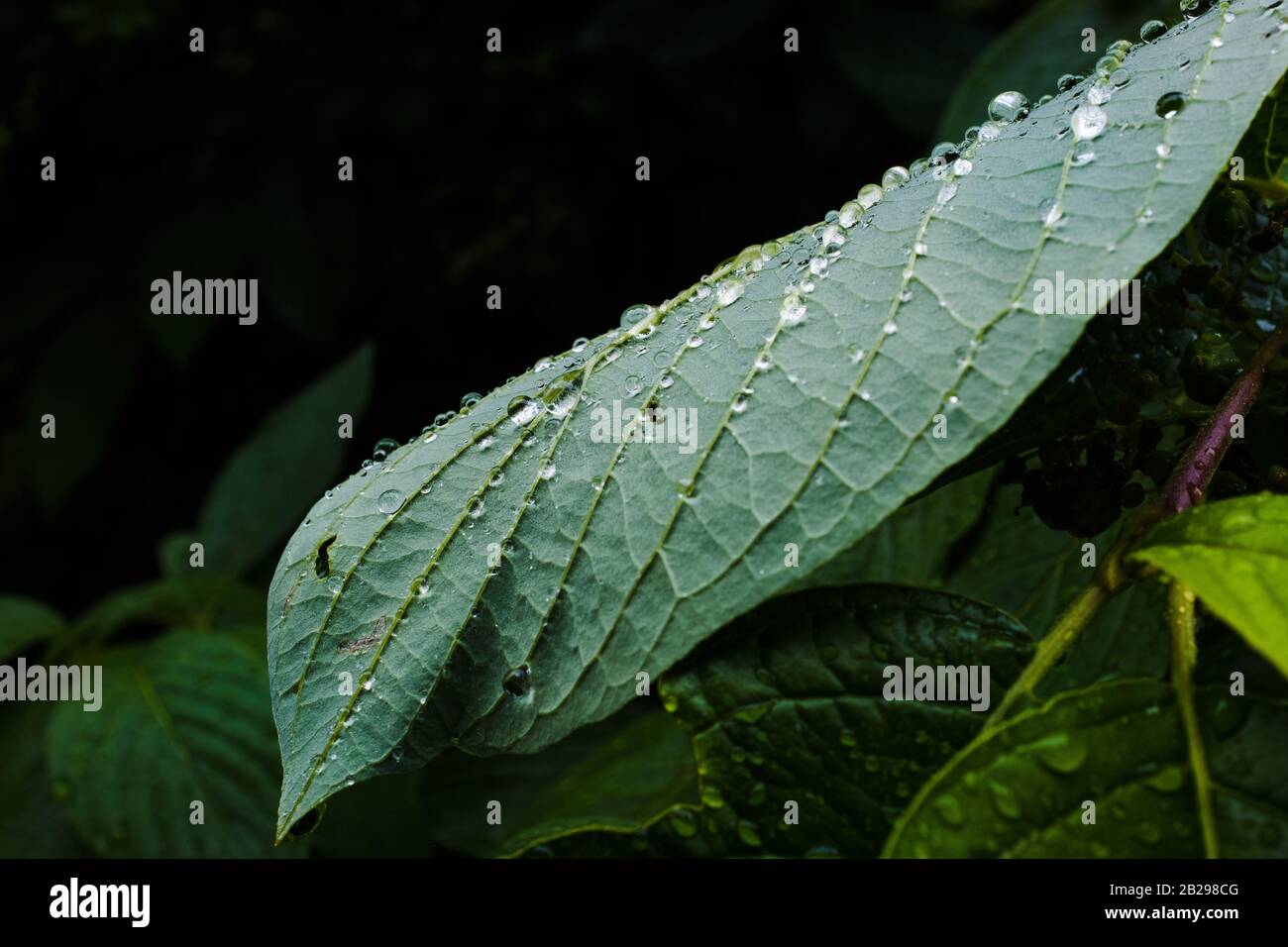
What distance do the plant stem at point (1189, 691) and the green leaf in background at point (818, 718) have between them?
0.06 m

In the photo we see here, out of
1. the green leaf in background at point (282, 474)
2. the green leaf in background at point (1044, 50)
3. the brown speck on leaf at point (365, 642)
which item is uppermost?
the green leaf in background at point (1044, 50)

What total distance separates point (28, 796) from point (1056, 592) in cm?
111

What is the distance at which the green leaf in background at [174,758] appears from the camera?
3.52 ft

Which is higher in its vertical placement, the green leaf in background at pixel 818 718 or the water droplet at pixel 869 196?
the water droplet at pixel 869 196

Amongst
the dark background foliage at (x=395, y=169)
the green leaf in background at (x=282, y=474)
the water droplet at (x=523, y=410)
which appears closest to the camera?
the water droplet at (x=523, y=410)

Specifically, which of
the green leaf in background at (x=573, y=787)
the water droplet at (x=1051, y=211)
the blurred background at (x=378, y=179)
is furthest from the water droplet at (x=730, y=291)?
the blurred background at (x=378, y=179)

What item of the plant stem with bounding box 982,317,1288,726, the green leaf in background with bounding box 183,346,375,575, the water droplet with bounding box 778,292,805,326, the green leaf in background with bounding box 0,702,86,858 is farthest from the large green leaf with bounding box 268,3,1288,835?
the green leaf in background with bounding box 183,346,375,575

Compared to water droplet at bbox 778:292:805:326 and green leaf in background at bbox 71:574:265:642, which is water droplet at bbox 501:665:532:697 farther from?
green leaf in background at bbox 71:574:265:642

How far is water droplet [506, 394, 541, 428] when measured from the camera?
46 cm

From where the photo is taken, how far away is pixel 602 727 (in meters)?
1.15

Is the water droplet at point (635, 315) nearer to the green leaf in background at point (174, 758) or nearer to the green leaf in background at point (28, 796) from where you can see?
the green leaf in background at point (174, 758)

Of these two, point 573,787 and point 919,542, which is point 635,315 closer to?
point 919,542

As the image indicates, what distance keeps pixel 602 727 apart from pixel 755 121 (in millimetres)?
1245
